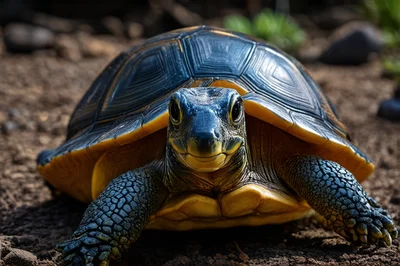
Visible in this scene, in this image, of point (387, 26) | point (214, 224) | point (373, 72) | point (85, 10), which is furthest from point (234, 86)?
point (85, 10)

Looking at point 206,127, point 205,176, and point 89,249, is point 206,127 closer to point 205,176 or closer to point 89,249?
point 205,176

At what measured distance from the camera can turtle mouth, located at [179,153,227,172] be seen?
263 cm

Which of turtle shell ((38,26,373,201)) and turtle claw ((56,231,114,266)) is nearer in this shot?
turtle claw ((56,231,114,266))

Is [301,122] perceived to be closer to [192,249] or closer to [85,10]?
[192,249]

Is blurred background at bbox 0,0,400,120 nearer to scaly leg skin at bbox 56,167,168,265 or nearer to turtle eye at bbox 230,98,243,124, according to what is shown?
turtle eye at bbox 230,98,243,124

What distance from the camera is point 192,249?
3043 mm

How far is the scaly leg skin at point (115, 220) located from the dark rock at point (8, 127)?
3.00 meters

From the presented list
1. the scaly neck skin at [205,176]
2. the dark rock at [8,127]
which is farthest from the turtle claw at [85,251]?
the dark rock at [8,127]

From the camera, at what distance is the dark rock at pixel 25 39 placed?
9.17 metres

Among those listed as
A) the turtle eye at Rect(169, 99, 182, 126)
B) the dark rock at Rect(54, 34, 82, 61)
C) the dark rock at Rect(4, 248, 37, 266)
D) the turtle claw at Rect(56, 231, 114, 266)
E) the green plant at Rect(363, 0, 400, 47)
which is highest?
the green plant at Rect(363, 0, 400, 47)

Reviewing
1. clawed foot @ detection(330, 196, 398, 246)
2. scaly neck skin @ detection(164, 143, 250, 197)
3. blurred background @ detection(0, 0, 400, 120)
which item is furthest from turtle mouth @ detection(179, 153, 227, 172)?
blurred background @ detection(0, 0, 400, 120)

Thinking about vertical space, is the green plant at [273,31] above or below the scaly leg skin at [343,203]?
above

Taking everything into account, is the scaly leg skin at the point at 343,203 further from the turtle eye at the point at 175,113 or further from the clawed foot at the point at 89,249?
the clawed foot at the point at 89,249

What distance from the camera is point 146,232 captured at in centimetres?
337
